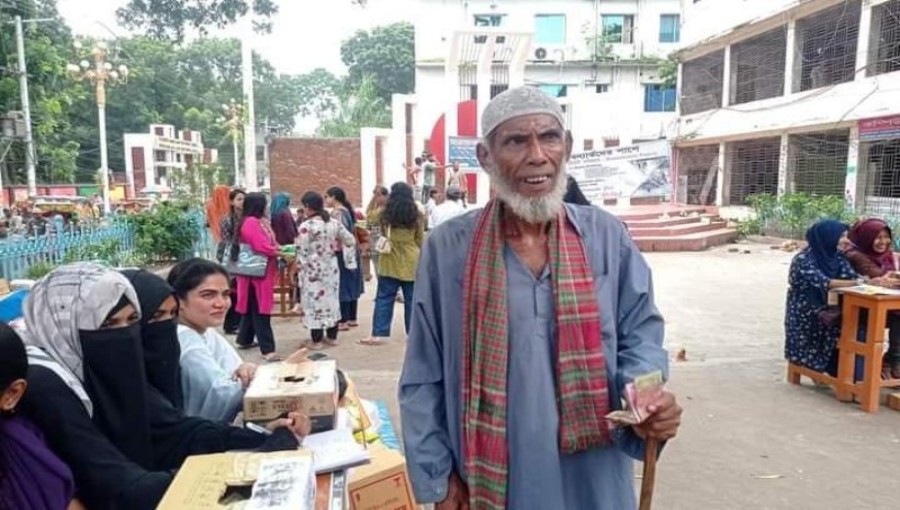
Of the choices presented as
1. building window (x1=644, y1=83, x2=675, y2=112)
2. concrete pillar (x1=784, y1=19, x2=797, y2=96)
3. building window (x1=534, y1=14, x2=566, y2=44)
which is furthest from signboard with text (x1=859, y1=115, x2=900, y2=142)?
building window (x1=534, y1=14, x2=566, y2=44)

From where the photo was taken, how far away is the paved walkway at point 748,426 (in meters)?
3.28

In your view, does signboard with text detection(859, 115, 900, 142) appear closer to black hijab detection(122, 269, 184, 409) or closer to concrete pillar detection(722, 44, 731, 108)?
concrete pillar detection(722, 44, 731, 108)

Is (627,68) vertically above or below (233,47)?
below

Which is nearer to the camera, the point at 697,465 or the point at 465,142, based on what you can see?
the point at 697,465

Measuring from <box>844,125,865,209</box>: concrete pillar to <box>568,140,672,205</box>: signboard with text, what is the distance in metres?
5.52

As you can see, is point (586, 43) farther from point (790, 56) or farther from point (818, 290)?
point (818, 290)

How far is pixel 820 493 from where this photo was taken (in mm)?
3279

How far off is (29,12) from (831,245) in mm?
18931

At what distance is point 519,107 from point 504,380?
2.25 ft

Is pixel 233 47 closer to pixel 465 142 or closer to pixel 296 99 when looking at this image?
pixel 296 99

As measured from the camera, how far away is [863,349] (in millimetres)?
4445

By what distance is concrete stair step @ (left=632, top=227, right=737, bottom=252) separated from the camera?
14.1m

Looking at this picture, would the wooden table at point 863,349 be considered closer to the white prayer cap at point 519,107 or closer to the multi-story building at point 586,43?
the white prayer cap at point 519,107

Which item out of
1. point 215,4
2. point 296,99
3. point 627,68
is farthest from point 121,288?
point 296,99
